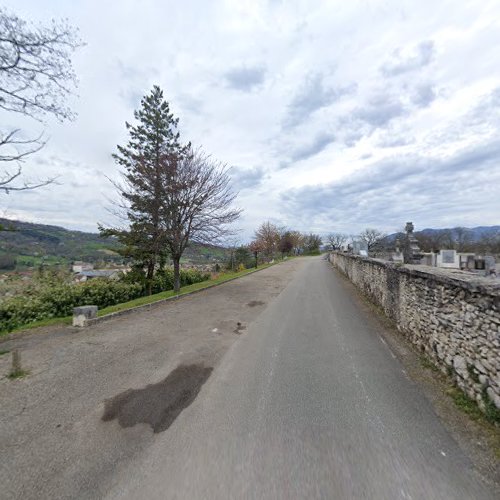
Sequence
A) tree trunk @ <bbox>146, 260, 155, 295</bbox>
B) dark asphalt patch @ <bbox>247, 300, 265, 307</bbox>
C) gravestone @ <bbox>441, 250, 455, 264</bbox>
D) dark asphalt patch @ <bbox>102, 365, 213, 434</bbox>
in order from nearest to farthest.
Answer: dark asphalt patch @ <bbox>102, 365, 213, 434</bbox>, dark asphalt patch @ <bbox>247, 300, 265, 307</bbox>, tree trunk @ <bbox>146, 260, 155, 295</bbox>, gravestone @ <bbox>441, 250, 455, 264</bbox>

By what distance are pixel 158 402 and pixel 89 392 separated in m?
1.17

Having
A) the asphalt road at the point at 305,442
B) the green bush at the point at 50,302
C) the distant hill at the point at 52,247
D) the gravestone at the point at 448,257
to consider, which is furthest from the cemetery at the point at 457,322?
the gravestone at the point at 448,257

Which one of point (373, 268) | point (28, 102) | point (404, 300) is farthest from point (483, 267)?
point (28, 102)

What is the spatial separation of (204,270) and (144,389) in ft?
60.3

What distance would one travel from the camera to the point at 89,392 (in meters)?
3.80

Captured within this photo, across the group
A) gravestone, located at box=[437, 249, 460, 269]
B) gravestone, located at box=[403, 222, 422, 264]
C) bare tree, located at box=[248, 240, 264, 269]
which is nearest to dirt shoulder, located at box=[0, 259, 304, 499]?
gravestone, located at box=[403, 222, 422, 264]

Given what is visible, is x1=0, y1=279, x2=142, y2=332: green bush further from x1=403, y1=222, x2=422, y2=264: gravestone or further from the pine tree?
x1=403, y1=222, x2=422, y2=264: gravestone

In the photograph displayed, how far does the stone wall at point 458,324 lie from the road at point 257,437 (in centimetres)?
72

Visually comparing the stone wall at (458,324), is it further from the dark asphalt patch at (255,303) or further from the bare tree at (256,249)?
the bare tree at (256,249)

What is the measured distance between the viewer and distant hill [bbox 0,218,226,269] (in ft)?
22.4

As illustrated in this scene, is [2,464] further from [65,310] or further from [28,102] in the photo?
[28,102]

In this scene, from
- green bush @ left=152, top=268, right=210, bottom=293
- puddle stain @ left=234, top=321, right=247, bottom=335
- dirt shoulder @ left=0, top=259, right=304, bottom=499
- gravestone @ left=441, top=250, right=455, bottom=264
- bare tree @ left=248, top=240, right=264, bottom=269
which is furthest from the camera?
bare tree @ left=248, top=240, right=264, bottom=269

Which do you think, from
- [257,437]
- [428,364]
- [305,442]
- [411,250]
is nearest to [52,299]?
[257,437]

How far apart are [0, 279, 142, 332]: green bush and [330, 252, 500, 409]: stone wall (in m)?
10.2
